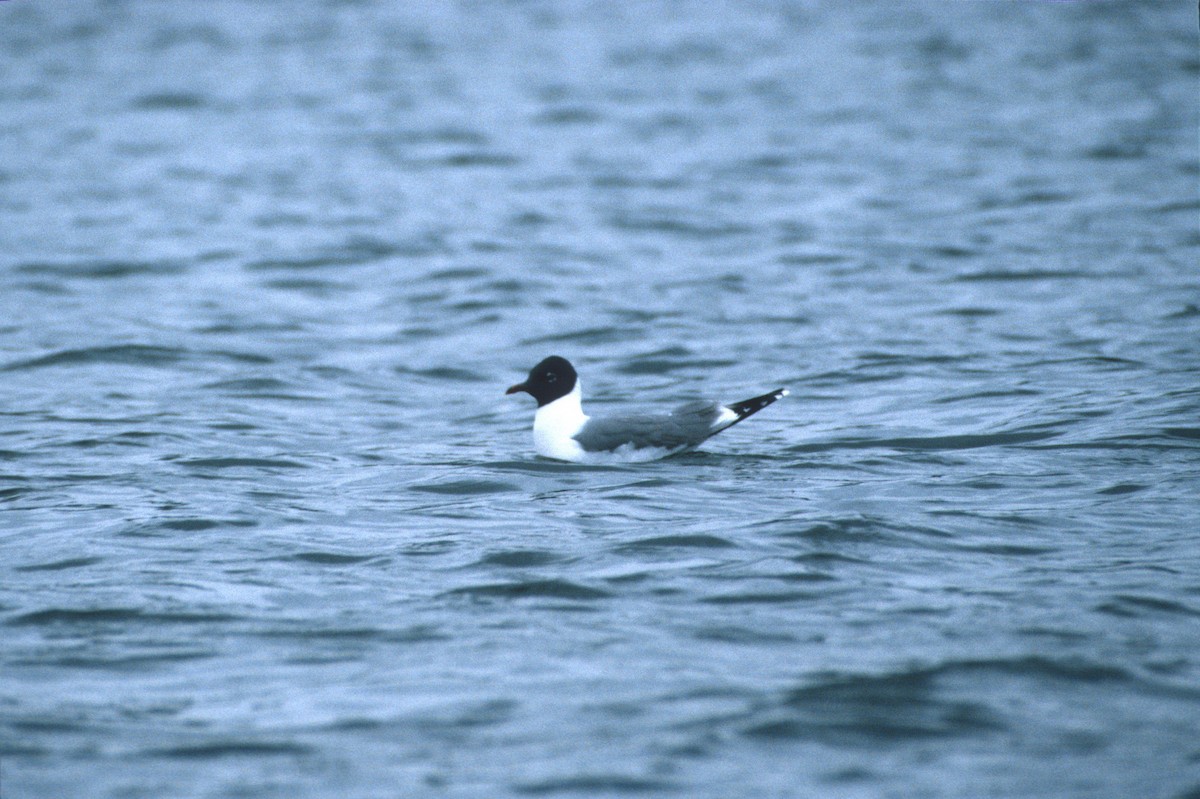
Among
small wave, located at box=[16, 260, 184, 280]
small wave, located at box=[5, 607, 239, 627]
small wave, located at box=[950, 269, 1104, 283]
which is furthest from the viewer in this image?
small wave, located at box=[16, 260, 184, 280]

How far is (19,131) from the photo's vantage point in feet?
88.3

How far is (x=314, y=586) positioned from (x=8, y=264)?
11.5 metres

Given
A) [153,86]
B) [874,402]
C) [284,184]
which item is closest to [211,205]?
[284,184]

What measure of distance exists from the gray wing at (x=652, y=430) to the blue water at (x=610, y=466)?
0.21 m

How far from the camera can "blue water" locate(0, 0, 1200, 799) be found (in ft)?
20.4

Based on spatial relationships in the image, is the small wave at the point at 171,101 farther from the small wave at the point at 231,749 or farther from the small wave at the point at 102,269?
the small wave at the point at 231,749

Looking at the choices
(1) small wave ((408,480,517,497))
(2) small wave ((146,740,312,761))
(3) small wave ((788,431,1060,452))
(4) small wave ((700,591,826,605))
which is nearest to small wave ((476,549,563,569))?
(4) small wave ((700,591,826,605))

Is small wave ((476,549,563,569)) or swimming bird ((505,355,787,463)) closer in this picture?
small wave ((476,549,563,569))

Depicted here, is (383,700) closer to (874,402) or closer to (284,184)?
(874,402)

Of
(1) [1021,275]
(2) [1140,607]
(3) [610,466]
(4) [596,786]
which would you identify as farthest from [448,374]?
(4) [596,786]

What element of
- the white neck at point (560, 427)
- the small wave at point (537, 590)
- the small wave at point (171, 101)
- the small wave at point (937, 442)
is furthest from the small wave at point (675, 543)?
the small wave at point (171, 101)

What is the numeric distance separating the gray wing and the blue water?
0.21 m

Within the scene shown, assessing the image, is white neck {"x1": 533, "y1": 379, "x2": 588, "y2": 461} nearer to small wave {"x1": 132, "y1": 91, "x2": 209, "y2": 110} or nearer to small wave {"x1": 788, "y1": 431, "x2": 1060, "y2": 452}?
small wave {"x1": 788, "y1": 431, "x2": 1060, "y2": 452}

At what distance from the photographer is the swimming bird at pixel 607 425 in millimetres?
10156
